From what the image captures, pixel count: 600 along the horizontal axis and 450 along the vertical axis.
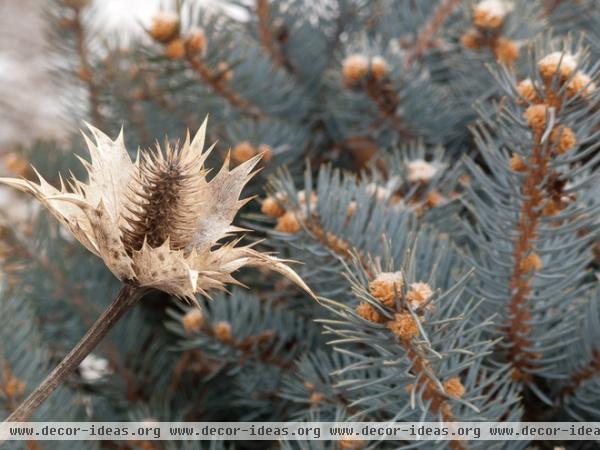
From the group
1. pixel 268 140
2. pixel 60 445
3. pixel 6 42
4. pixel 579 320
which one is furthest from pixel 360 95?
pixel 6 42

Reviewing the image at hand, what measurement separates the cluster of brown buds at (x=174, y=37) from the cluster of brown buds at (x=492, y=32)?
0.26m

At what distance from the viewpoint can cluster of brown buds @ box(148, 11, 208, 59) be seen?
0.65 metres

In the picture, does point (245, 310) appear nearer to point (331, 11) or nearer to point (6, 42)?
point (331, 11)

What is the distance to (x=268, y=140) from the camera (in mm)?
698

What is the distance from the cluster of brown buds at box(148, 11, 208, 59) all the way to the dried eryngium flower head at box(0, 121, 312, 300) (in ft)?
0.88

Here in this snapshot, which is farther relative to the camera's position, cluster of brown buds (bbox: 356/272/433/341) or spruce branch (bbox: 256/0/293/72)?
spruce branch (bbox: 256/0/293/72)

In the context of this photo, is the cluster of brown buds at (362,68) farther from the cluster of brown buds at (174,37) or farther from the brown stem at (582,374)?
the brown stem at (582,374)

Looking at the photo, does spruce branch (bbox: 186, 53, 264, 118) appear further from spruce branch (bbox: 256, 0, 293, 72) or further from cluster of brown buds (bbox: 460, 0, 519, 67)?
cluster of brown buds (bbox: 460, 0, 519, 67)

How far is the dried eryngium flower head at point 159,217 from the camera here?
0.36m

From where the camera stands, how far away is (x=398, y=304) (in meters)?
0.37

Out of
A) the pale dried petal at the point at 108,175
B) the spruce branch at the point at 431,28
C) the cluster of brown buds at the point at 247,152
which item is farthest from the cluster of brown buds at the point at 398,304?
the spruce branch at the point at 431,28

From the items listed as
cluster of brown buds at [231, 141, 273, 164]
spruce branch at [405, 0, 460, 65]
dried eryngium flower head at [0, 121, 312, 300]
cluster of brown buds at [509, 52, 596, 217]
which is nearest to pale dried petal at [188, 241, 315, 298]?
dried eryngium flower head at [0, 121, 312, 300]

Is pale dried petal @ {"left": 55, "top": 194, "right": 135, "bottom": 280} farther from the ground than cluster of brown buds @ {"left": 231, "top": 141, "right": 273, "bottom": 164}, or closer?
closer

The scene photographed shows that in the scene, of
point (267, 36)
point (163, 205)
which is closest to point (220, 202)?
point (163, 205)
